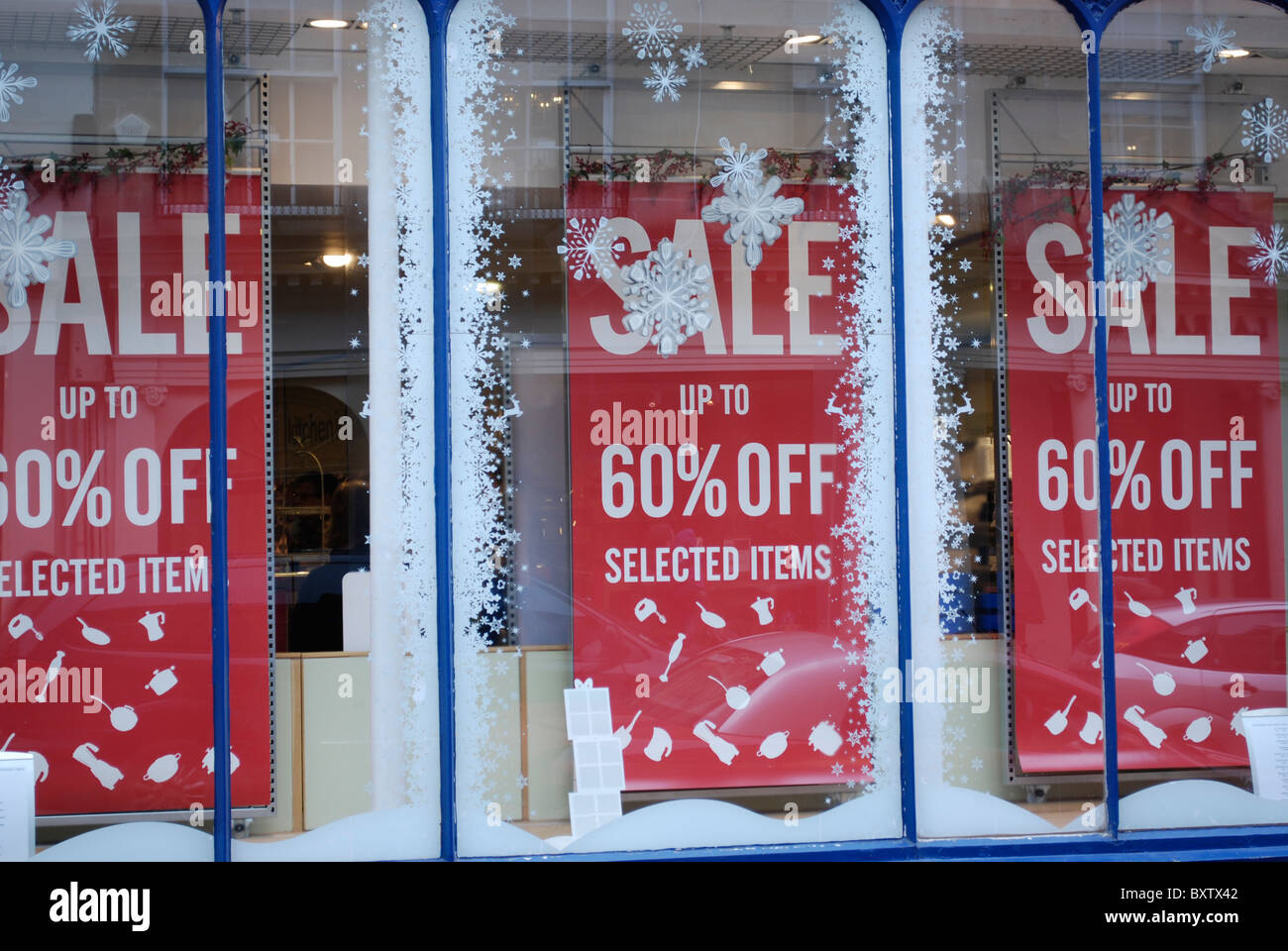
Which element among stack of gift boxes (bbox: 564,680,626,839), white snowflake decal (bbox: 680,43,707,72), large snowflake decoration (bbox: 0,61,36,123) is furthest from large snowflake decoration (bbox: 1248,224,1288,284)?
large snowflake decoration (bbox: 0,61,36,123)

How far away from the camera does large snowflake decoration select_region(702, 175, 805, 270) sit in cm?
461

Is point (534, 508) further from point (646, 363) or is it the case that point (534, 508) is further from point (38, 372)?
point (38, 372)

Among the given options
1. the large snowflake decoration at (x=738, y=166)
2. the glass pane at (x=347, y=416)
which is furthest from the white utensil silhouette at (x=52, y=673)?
the large snowflake decoration at (x=738, y=166)

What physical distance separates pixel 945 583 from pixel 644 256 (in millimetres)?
1713

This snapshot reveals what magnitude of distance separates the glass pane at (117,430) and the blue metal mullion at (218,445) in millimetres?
61

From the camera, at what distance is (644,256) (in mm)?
4578

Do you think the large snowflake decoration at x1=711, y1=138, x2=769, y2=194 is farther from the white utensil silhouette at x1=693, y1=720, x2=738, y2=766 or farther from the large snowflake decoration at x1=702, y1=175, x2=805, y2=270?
the white utensil silhouette at x1=693, y1=720, x2=738, y2=766

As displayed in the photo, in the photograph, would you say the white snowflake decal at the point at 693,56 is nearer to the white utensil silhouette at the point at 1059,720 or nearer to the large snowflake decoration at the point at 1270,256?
the large snowflake decoration at the point at 1270,256

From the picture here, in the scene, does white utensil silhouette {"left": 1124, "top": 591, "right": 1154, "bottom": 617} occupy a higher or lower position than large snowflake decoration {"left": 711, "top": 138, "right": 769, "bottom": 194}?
lower

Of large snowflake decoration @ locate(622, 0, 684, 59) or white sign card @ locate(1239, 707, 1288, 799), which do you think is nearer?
large snowflake decoration @ locate(622, 0, 684, 59)

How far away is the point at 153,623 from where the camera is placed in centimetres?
438

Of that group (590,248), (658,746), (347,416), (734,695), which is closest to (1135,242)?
(590,248)

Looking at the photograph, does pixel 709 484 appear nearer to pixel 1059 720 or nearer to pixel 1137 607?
pixel 1059 720

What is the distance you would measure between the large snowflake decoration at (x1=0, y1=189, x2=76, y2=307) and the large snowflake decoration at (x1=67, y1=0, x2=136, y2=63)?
61cm
